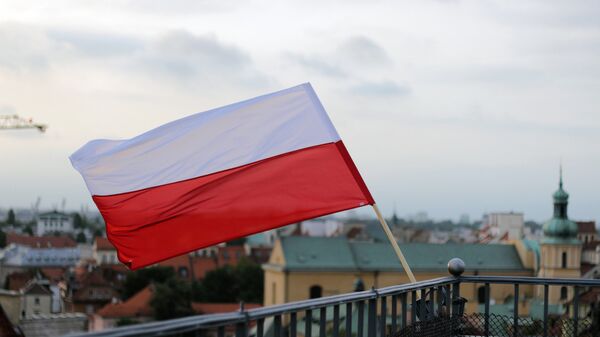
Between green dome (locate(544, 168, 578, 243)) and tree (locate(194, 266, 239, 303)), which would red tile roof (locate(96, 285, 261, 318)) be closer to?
tree (locate(194, 266, 239, 303))

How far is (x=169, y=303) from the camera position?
7681 cm

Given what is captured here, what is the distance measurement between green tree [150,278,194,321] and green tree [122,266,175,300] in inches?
566

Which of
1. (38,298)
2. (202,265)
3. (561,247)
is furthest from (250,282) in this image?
(561,247)

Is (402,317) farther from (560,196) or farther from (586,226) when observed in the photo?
(586,226)

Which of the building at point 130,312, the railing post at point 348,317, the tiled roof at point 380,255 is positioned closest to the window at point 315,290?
the tiled roof at point 380,255

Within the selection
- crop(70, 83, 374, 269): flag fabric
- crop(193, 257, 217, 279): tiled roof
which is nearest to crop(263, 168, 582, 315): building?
crop(193, 257, 217, 279): tiled roof

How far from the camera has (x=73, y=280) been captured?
104m

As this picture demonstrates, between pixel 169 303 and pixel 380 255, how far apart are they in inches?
805

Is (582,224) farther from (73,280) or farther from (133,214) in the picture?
(133,214)

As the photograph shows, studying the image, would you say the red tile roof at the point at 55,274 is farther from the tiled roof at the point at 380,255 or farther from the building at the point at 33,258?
the tiled roof at the point at 380,255

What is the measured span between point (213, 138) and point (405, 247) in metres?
80.4

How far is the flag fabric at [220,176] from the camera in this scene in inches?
241

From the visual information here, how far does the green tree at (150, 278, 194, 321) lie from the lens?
76125 mm

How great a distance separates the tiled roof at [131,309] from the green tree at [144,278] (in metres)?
11.6
